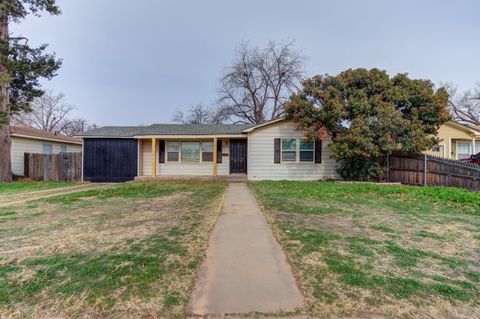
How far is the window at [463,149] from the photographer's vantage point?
18.7m

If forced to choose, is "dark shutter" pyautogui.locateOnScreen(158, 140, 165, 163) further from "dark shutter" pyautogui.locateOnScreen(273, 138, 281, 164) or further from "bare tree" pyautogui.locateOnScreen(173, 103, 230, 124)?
"bare tree" pyautogui.locateOnScreen(173, 103, 230, 124)

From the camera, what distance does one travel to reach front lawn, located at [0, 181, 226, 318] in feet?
7.68

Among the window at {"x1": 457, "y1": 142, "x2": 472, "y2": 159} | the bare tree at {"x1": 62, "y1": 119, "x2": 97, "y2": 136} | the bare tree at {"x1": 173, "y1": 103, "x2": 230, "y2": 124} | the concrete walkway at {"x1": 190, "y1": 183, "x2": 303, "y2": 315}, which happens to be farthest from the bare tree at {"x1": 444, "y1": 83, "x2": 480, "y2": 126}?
the bare tree at {"x1": 62, "y1": 119, "x2": 97, "y2": 136}

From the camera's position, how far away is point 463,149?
1883 cm

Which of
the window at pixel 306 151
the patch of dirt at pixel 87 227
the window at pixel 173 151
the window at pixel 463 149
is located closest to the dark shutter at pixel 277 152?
the window at pixel 306 151

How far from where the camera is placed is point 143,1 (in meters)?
14.3

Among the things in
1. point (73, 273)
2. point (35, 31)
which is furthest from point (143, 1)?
point (73, 273)

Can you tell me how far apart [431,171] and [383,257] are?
1046cm

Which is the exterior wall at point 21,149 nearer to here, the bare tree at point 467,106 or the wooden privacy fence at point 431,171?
the wooden privacy fence at point 431,171

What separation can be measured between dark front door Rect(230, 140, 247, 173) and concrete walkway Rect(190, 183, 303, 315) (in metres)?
10.7

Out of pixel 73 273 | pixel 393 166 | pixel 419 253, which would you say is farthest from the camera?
pixel 393 166

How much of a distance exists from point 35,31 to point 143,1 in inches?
249

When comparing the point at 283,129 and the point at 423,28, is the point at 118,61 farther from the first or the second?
the point at 423,28

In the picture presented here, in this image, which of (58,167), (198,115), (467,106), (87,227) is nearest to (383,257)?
(87,227)
